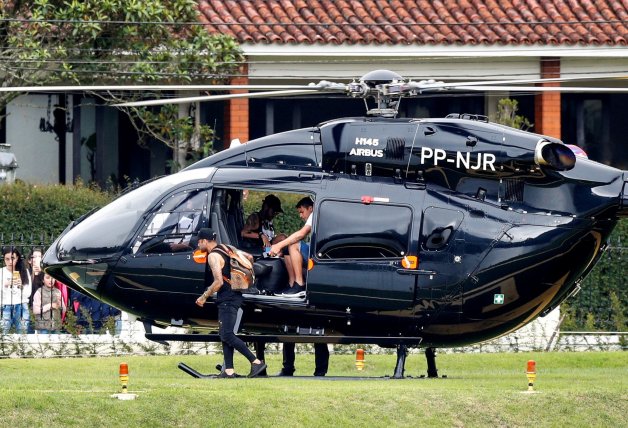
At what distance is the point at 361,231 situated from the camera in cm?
1831

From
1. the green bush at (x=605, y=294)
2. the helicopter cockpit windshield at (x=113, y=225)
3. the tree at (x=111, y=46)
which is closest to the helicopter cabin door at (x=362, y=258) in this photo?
the helicopter cockpit windshield at (x=113, y=225)

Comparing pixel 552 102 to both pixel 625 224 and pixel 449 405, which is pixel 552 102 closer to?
pixel 625 224

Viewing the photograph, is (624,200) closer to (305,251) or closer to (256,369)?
(305,251)

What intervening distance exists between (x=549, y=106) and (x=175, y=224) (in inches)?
637

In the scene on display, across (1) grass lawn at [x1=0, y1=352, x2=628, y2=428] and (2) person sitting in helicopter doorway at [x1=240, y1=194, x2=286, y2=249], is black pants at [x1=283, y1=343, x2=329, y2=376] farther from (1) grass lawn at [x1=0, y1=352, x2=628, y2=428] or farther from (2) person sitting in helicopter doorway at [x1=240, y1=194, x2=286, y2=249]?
(2) person sitting in helicopter doorway at [x1=240, y1=194, x2=286, y2=249]

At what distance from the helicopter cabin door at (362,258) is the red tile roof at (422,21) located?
1330cm

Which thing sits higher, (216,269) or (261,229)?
(261,229)

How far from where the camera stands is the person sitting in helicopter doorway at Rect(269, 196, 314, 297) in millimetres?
18750

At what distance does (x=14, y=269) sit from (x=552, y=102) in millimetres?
13618

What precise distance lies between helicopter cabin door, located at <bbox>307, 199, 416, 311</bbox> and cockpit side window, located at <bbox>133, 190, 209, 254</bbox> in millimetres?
1534

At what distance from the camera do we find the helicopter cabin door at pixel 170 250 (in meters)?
18.6

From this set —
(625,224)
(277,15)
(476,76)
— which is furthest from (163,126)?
(625,224)

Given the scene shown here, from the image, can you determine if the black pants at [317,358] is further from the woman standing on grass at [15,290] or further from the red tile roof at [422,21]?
the red tile roof at [422,21]

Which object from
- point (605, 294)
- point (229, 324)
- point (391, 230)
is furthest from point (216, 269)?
point (605, 294)
